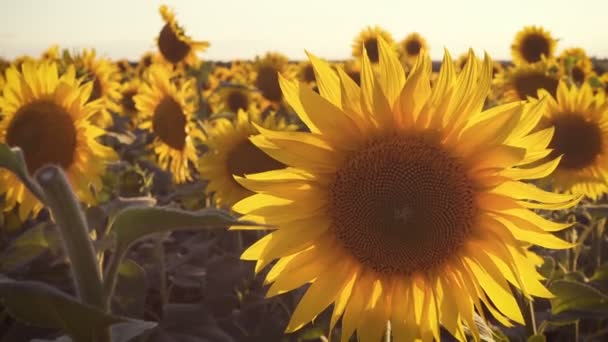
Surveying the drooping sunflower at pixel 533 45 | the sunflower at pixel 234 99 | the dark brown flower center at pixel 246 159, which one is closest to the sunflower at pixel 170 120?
the dark brown flower center at pixel 246 159

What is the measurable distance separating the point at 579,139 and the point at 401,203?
8.80ft

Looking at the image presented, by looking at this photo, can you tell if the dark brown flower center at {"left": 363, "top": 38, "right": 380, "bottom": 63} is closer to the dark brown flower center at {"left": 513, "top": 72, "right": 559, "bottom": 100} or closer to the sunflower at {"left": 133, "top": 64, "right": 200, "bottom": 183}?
the dark brown flower center at {"left": 513, "top": 72, "right": 559, "bottom": 100}

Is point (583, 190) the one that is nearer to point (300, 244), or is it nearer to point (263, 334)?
point (263, 334)

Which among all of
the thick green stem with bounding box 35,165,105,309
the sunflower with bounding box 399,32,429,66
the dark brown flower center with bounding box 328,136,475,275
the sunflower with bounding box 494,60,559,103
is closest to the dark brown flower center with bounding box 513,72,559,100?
the sunflower with bounding box 494,60,559,103

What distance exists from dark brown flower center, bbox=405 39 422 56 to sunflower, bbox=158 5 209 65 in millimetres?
6168

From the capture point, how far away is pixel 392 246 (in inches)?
83.0

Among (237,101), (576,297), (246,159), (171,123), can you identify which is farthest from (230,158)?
(237,101)

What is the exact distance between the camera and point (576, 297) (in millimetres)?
2586

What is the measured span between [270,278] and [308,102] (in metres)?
0.53

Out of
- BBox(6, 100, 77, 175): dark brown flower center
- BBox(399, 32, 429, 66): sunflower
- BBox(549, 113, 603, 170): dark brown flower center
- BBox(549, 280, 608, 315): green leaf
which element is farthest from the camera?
BBox(399, 32, 429, 66): sunflower

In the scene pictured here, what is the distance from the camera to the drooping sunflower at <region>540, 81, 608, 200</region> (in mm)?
4340

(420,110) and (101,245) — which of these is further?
(101,245)

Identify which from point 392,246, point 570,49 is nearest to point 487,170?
point 392,246

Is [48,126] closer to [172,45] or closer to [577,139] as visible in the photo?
[577,139]
